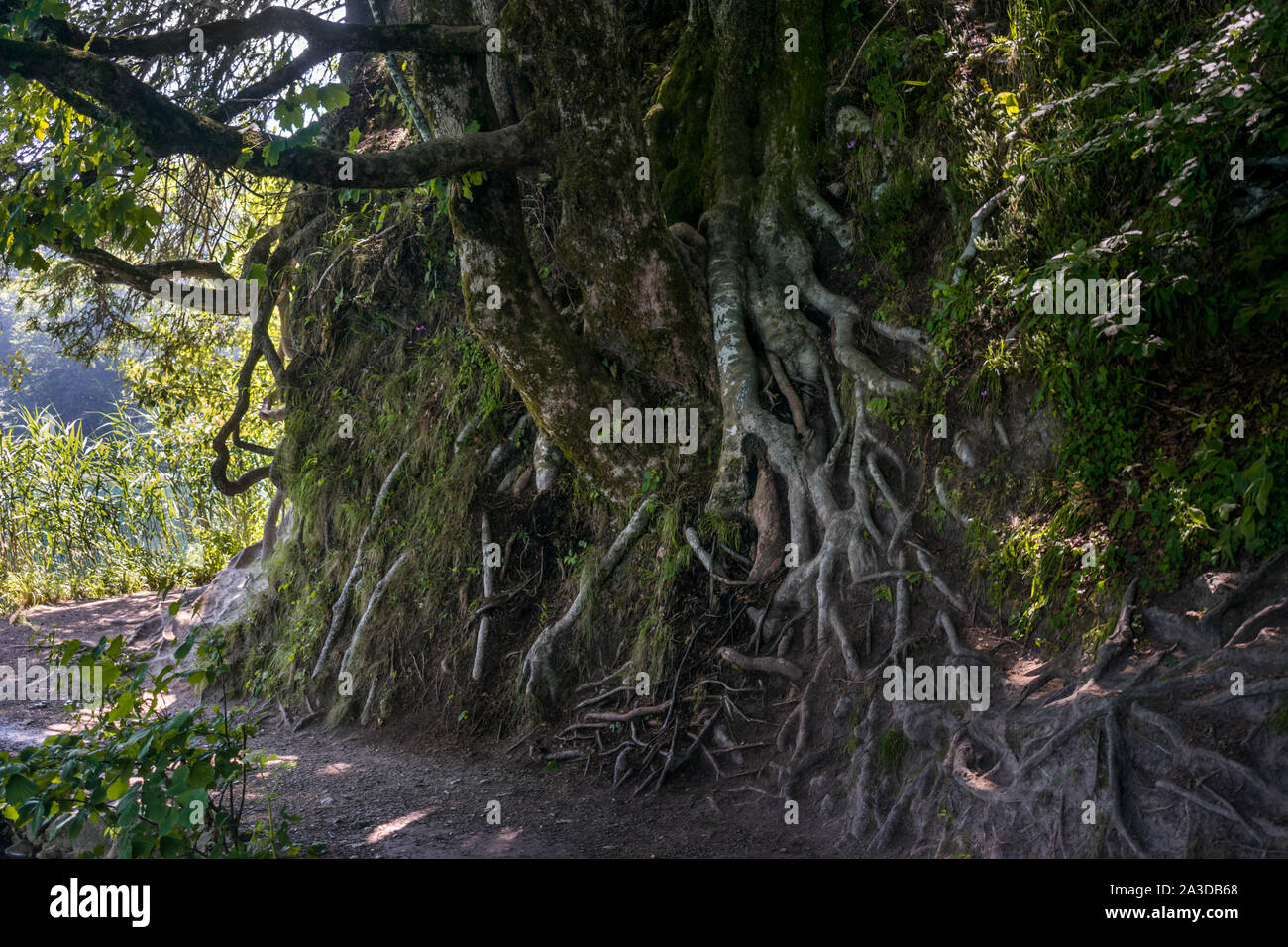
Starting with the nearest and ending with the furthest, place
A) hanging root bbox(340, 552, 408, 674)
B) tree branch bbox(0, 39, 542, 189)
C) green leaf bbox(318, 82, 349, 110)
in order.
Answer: green leaf bbox(318, 82, 349, 110) → tree branch bbox(0, 39, 542, 189) → hanging root bbox(340, 552, 408, 674)

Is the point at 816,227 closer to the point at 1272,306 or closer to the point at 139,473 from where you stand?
the point at 1272,306

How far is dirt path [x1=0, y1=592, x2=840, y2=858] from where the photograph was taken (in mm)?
4375

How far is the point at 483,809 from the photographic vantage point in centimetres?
498

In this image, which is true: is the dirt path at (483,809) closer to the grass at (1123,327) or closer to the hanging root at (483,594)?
the hanging root at (483,594)

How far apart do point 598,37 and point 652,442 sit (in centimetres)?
260

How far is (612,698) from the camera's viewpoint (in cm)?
552

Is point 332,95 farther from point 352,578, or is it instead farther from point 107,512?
point 107,512

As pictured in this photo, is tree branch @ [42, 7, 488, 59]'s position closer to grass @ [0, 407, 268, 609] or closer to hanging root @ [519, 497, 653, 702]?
hanging root @ [519, 497, 653, 702]

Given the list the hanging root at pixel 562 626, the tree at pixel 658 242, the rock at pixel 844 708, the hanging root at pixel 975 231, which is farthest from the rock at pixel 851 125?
the rock at pixel 844 708

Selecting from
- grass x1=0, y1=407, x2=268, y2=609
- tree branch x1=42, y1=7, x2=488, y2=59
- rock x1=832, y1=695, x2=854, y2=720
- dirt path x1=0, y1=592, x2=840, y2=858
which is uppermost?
tree branch x1=42, y1=7, x2=488, y2=59

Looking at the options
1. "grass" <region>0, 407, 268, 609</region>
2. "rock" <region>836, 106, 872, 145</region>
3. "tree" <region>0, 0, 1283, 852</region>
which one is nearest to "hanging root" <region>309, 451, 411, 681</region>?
"tree" <region>0, 0, 1283, 852</region>

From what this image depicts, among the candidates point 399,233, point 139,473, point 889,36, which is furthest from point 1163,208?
point 139,473

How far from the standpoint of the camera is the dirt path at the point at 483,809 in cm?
438

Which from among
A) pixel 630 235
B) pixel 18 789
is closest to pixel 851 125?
pixel 630 235
